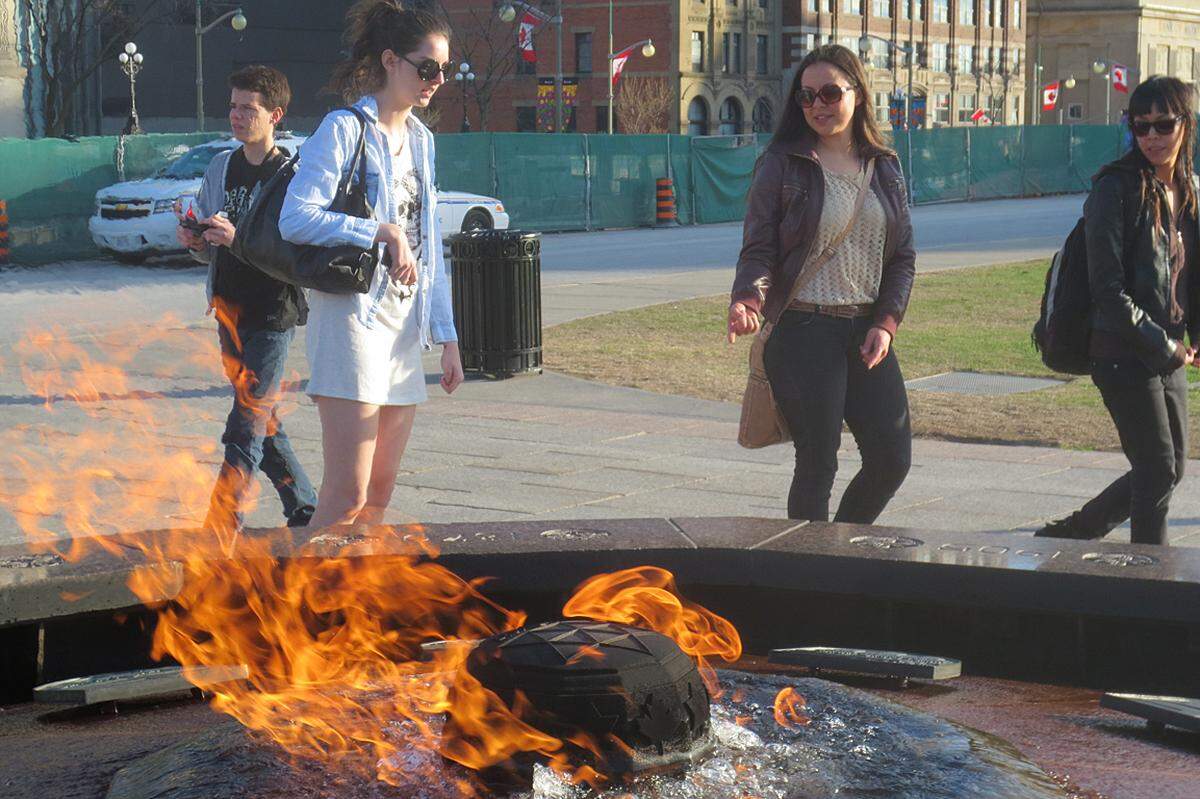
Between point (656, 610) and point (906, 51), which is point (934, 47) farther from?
point (656, 610)

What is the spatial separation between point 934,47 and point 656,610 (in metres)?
96.8

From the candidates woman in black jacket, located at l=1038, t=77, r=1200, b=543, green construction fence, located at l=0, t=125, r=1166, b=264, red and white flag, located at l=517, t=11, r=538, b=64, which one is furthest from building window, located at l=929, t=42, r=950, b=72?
woman in black jacket, located at l=1038, t=77, r=1200, b=543

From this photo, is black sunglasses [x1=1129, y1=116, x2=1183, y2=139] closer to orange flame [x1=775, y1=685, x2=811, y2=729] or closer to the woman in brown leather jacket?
the woman in brown leather jacket

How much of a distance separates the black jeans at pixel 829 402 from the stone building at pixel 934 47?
80328 mm

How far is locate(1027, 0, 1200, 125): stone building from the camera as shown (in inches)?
4417

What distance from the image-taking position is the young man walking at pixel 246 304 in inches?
249

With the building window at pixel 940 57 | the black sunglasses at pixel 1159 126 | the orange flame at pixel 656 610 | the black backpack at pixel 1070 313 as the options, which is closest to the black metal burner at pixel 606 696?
the orange flame at pixel 656 610

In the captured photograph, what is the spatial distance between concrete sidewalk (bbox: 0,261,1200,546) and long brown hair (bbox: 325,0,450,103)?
2.85 m

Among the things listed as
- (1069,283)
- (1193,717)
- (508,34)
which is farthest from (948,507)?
(508,34)

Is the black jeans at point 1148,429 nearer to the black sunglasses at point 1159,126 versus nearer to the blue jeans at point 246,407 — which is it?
the black sunglasses at point 1159,126

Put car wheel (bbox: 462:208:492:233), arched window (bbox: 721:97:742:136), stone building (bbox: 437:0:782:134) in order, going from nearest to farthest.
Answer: car wheel (bbox: 462:208:492:233)
stone building (bbox: 437:0:782:134)
arched window (bbox: 721:97:742:136)

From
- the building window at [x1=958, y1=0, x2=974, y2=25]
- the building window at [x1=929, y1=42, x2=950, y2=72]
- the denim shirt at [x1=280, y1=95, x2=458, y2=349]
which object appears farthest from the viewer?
the building window at [x1=958, y1=0, x2=974, y2=25]

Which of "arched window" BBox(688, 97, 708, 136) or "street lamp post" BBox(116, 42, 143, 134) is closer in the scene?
"street lamp post" BBox(116, 42, 143, 134)

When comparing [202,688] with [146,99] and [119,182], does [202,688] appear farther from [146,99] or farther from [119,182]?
[146,99]
